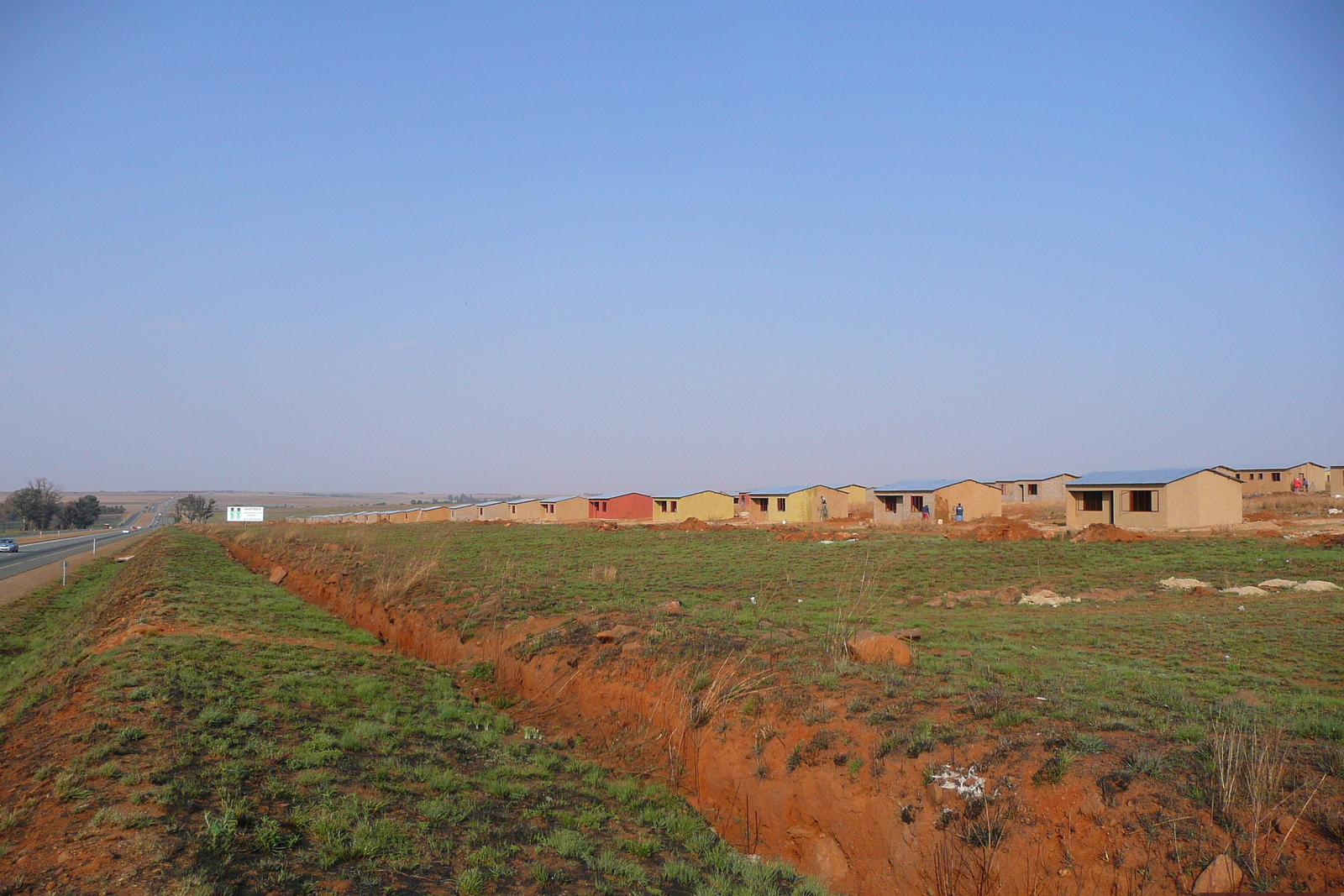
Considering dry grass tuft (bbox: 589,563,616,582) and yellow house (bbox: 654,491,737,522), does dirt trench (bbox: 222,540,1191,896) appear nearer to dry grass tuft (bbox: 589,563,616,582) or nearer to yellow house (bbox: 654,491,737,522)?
dry grass tuft (bbox: 589,563,616,582)

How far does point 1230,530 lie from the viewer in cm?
3131

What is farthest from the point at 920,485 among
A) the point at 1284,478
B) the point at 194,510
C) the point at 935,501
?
the point at 194,510

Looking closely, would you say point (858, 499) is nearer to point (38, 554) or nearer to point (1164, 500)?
point (1164, 500)

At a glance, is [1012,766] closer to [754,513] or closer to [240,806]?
[240,806]

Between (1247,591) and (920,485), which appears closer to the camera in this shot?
(1247,591)

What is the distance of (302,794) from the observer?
6.17 metres

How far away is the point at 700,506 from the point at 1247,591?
148ft

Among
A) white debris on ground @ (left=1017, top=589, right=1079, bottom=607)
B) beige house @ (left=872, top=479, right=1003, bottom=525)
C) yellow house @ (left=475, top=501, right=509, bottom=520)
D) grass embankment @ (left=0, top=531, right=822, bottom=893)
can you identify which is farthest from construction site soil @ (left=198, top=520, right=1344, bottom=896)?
yellow house @ (left=475, top=501, right=509, bottom=520)

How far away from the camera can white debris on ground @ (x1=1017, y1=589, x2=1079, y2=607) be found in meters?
17.5

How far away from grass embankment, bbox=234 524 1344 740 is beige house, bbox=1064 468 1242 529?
19.3 ft

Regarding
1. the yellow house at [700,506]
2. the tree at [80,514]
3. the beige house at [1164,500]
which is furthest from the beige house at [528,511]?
the tree at [80,514]

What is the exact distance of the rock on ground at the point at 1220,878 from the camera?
185 inches

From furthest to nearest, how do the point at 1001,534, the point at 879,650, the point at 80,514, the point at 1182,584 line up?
1. the point at 80,514
2. the point at 1001,534
3. the point at 1182,584
4. the point at 879,650

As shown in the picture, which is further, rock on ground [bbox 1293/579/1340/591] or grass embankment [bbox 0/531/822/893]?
rock on ground [bbox 1293/579/1340/591]
